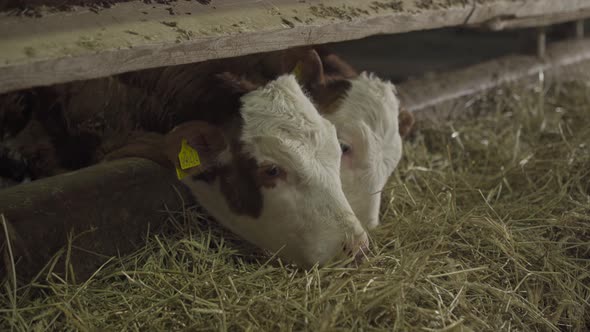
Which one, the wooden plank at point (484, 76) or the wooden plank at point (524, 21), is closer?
the wooden plank at point (524, 21)

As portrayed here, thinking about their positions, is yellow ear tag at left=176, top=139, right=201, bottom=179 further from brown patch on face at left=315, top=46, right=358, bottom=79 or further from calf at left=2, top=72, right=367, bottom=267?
brown patch on face at left=315, top=46, right=358, bottom=79

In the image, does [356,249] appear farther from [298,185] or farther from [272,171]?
[272,171]

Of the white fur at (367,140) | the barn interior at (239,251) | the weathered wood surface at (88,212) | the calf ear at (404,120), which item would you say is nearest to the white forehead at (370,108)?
the white fur at (367,140)

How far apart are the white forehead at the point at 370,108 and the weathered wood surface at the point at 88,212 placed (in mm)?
1014

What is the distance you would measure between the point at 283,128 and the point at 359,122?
743 millimetres

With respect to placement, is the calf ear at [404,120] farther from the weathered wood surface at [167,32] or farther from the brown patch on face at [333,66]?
the weathered wood surface at [167,32]

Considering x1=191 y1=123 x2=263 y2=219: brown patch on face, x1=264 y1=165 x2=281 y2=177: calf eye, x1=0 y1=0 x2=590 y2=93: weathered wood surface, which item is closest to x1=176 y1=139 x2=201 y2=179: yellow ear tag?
x1=191 y1=123 x2=263 y2=219: brown patch on face

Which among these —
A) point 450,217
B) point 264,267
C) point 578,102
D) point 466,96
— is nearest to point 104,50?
point 264,267

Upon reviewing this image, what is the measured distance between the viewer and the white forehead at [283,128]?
121 inches

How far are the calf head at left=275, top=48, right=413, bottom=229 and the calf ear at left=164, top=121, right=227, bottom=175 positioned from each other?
701 millimetres

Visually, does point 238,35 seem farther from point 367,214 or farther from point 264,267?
point 367,214

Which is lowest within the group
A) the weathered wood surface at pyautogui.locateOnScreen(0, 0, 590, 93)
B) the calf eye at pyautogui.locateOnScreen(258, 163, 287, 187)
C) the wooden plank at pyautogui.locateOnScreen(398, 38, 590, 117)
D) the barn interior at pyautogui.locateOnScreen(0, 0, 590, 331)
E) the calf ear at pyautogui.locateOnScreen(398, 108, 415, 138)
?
the wooden plank at pyautogui.locateOnScreen(398, 38, 590, 117)

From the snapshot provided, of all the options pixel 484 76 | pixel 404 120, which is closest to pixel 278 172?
pixel 404 120

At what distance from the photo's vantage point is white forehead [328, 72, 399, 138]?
12.4 feet
